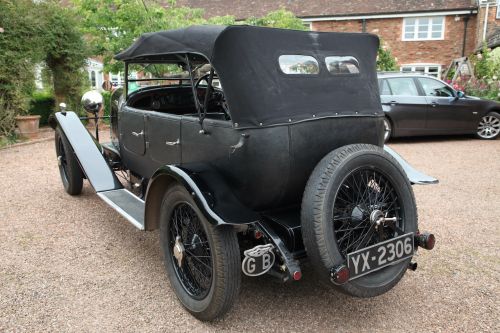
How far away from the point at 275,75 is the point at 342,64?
2.08ft

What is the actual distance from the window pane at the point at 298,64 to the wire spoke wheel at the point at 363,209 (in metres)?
0.78

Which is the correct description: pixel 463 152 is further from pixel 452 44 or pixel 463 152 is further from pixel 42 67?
pixel 452 44

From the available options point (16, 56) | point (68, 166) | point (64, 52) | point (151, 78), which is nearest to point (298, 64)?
point (151, 78)

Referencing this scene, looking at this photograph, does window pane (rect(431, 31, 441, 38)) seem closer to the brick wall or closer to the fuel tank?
the brick wall

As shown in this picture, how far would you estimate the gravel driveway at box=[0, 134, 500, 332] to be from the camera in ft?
8.82

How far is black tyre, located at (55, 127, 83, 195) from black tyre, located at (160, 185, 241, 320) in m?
2.43

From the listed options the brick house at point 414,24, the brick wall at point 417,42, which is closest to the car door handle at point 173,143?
the brick house at point 414,24

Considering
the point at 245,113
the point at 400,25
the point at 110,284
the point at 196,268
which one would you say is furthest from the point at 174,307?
the point at 400,25

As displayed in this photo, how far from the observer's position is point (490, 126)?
31.7ft

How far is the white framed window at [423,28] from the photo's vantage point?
1961 centimetres

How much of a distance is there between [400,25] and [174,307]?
19934 mm

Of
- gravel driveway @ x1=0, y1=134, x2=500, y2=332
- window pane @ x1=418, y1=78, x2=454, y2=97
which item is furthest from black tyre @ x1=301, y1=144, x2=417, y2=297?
window pane @ x1=418, y1=78, x2=454, y2=97

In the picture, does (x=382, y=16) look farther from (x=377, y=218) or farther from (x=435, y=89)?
(x=377, y=218)

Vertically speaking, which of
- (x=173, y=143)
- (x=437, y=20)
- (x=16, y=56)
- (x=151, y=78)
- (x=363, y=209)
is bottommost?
(x=363, y=209)
